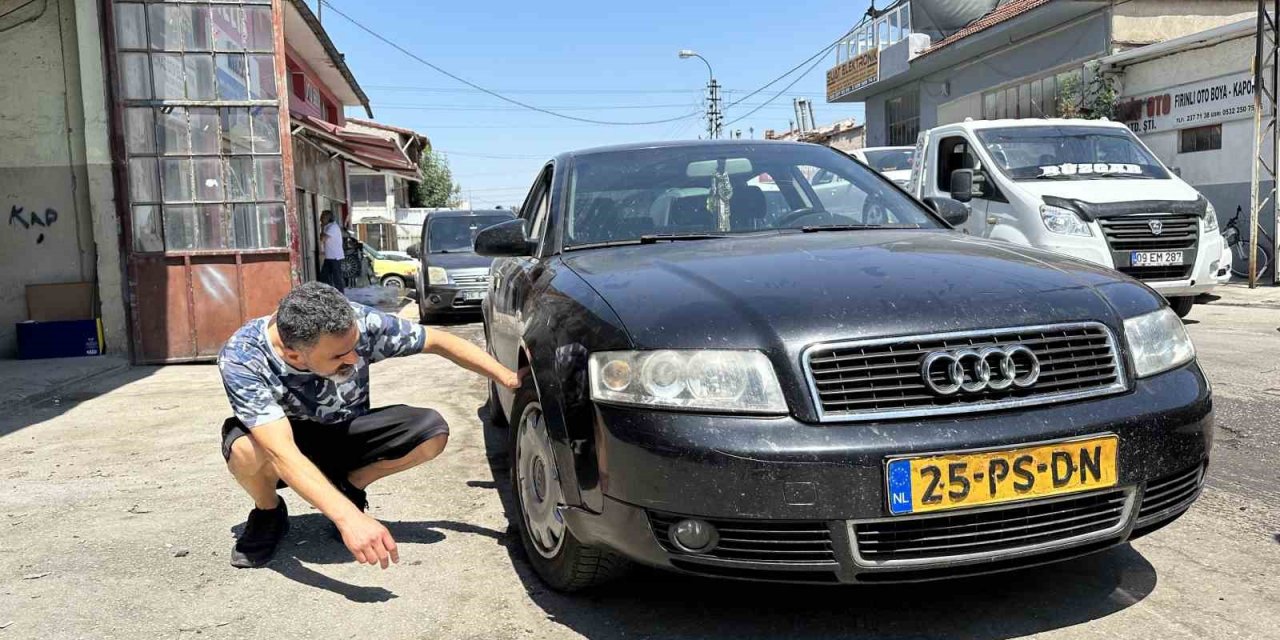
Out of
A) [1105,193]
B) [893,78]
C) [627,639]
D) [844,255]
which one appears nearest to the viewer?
[627,639]

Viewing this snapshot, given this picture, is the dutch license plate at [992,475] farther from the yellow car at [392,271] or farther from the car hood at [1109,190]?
the yellow car at [392,271]

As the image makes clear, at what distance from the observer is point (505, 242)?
376 cm

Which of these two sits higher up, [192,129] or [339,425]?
[192,129]

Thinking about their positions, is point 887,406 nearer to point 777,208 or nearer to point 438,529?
point 777,208

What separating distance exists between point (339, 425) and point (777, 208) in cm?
181

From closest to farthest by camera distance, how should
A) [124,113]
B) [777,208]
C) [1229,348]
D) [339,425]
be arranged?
[339,425], [777,208], [1229,348], [124,113]

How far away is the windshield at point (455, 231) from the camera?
13.4m

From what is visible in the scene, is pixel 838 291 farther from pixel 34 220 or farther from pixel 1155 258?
pixel 34 220

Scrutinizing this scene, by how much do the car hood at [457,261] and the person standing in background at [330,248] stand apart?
3171 mm

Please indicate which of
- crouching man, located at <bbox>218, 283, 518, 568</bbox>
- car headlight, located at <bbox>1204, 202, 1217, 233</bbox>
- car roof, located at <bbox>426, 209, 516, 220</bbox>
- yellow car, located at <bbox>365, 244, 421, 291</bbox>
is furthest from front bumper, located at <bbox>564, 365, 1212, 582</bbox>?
yellow car, located at <bbox>365, 244, 421, 291</bbox>

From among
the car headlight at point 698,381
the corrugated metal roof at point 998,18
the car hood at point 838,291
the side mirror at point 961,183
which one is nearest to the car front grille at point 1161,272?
the side mirror at point 961,183

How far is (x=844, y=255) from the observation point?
2910 mm

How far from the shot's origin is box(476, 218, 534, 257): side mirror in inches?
148

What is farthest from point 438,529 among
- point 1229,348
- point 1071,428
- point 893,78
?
point 893,78
